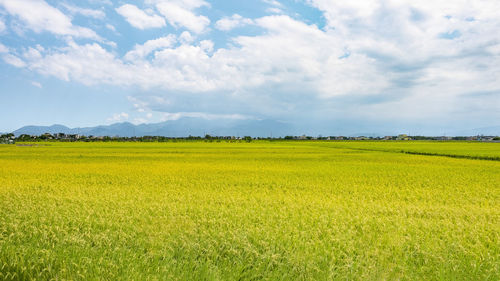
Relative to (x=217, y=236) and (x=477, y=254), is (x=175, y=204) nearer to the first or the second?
(x=217, y=236)

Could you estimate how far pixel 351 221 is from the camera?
6859 millimetres

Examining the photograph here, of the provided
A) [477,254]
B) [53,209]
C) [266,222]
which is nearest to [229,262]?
[266,222]

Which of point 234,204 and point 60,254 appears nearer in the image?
point 60,254

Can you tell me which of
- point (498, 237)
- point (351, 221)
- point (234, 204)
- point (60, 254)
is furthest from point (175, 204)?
point (498, 237)

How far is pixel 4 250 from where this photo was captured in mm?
→ 4777

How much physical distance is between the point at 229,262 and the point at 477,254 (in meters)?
4.50

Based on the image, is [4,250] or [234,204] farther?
[234,204]

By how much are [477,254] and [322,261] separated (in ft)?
9.66

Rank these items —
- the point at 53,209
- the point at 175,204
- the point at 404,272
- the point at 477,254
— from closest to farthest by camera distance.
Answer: the point at 404,272, the point at 477,254, the point at 53,209, the point at 175,204

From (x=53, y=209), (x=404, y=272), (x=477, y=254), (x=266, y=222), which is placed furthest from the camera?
(x=53, y=209)

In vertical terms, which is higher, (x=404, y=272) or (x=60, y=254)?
(x=60, y=254)

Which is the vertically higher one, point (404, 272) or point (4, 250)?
point (4, 250)

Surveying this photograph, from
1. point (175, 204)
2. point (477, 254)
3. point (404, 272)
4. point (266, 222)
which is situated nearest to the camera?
point (404, 272)

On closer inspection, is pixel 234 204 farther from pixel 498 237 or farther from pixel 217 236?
pixel 498 237
